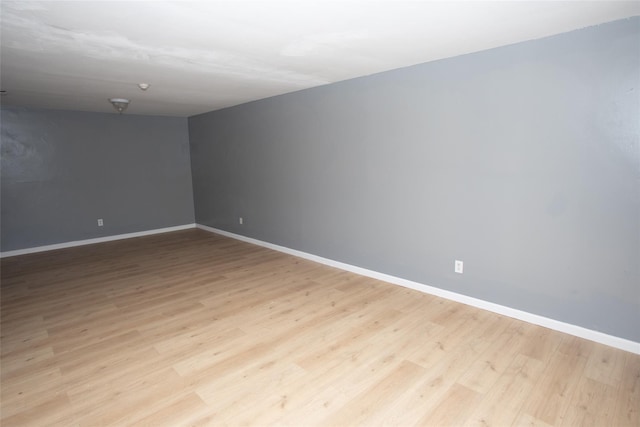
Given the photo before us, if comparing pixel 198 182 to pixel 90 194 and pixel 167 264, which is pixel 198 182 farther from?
pixel 167 264

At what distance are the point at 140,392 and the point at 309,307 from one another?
1499mm

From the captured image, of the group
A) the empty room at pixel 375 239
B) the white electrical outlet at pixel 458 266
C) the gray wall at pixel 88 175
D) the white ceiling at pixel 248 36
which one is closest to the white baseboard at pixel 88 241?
the gray wall at pixel 88 175

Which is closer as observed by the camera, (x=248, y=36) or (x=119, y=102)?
(x=248, y=36)

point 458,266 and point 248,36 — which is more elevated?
point 248,36

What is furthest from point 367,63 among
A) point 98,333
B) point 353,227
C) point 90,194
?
point 90,194

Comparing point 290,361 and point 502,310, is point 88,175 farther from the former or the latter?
point 502,310

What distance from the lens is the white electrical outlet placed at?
311 cm

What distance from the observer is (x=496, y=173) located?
2.79 metres

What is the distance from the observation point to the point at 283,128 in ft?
15.3

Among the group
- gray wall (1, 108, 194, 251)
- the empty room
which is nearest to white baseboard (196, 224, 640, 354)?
the empty room

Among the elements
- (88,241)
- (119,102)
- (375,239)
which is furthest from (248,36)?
(88,241)

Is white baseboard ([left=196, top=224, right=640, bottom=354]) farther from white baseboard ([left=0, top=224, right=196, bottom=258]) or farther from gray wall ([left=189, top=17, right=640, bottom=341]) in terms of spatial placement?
white baseboard ([left=0, top=224, right=196, bottom=258])

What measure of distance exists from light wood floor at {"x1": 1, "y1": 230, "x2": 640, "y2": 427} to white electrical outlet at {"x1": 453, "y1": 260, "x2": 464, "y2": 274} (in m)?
0.32

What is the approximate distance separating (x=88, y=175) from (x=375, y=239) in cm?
504
